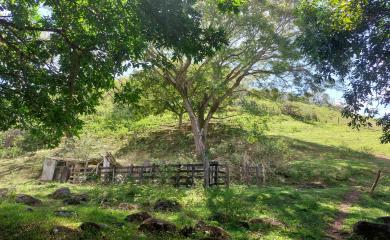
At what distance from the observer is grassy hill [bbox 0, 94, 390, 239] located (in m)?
13.6

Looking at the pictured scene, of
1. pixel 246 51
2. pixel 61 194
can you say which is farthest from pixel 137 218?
pixel 246 51

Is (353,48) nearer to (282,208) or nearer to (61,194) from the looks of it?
(282,208)

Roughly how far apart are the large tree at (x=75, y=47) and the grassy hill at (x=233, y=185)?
3.05 meters

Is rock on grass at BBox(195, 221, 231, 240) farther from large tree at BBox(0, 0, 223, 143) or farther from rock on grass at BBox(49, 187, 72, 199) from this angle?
rock on grass at BBox(49, 187, 72, 199)

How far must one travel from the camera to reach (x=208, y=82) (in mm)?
34188

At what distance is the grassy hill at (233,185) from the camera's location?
44.8 feet

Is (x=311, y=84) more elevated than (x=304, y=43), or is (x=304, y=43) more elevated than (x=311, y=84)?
(x=311, y=84)

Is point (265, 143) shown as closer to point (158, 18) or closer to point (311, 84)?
point (311, 84)

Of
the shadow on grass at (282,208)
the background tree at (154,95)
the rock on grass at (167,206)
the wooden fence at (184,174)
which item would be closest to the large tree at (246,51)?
the background tree at (154,95)

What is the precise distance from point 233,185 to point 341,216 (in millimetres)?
7951

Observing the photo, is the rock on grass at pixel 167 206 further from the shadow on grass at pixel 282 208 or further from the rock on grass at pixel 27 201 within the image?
the rock on grass at pixel 27 201

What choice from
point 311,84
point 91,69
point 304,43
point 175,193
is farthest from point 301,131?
point 91,69

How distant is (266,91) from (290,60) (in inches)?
224

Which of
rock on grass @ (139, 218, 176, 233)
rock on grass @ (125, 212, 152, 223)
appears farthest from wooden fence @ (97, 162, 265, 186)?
rock on grass @ (139, 218, 176, 233)
